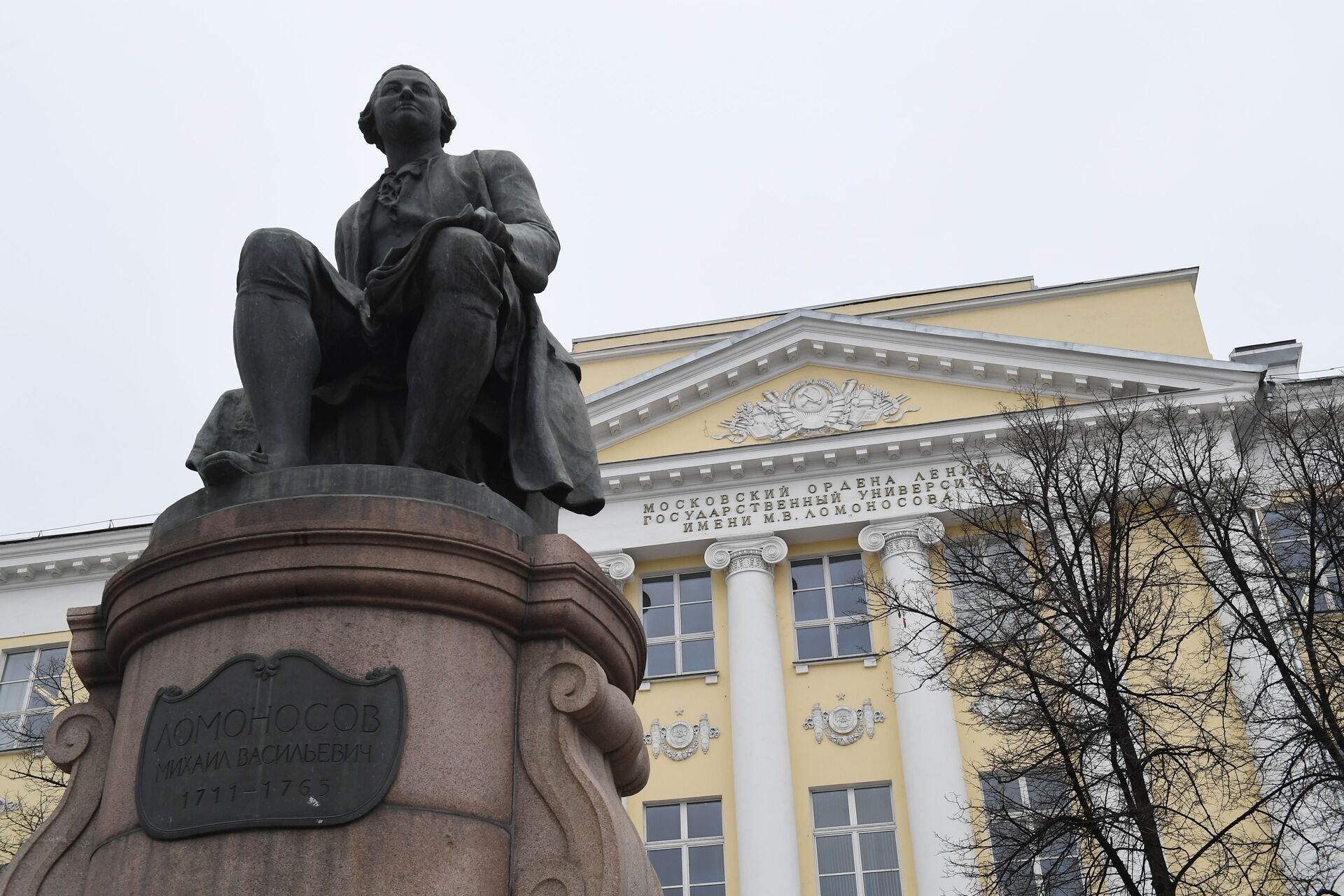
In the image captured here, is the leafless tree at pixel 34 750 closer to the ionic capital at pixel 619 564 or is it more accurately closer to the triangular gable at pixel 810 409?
the ionic capital at pixel 619 564

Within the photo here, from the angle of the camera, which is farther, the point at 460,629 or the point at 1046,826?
the point at 1046,826

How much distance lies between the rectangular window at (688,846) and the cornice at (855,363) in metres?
6.77

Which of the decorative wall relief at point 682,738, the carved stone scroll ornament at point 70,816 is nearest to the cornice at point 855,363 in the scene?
the decorative wall relief at point 682,738

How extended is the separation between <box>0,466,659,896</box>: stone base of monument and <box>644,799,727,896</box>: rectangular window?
17.6 m

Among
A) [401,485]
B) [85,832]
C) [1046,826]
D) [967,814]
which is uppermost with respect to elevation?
[967,814]

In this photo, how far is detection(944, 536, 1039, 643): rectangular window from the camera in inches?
578

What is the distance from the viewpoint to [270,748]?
3652 millimetres

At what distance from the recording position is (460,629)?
398cm

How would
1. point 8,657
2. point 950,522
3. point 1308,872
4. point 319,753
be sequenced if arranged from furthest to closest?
point 8,657 → point 950,522 → point 1308,872 → point 319,753

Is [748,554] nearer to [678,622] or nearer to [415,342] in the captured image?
[678,622]

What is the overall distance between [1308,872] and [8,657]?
22391mm

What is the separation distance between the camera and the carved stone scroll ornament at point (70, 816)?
3.90 m

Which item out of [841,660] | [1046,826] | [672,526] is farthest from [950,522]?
[1046,826]

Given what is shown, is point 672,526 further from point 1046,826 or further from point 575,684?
point 575,684
